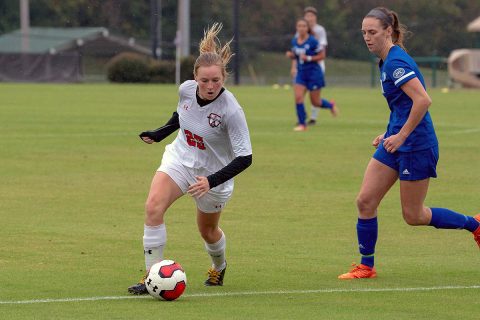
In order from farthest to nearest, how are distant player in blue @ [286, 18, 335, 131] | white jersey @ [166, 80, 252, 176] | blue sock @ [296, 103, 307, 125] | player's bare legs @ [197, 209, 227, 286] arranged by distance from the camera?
distant player in blue @ [286, 18, 335, 131] → blue sock @ [296, 103, 307, 125] → player's bare legs @ [197, 209, 227, 286] → white jersey @ [166, 80, 252, 176]

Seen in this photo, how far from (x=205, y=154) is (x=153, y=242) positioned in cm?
72

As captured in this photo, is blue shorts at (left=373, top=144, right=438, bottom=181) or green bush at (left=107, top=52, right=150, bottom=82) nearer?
blue shorts at (left=373, top=144, right=438, bottom=181)

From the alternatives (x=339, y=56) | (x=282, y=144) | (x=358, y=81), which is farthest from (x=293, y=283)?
(x=339, y=56)

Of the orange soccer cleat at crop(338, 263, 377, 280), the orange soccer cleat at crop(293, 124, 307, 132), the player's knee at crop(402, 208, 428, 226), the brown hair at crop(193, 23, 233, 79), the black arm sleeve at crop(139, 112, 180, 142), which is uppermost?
A: the brown hair at crop(193, 23, 233, 79)

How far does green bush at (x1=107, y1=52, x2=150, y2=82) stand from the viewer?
51.4m

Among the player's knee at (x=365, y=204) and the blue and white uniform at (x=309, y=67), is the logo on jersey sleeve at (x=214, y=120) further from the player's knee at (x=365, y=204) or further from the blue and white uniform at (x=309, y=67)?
the blue and white uniform at (x=309, y=67)

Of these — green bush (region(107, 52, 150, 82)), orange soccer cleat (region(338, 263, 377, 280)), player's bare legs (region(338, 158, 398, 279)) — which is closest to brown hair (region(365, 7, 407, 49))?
player's bare legs (region(338, 158, 398, 279))

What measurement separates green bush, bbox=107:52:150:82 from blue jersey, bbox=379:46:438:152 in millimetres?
43387

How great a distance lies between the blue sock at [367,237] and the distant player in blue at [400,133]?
0.07ft

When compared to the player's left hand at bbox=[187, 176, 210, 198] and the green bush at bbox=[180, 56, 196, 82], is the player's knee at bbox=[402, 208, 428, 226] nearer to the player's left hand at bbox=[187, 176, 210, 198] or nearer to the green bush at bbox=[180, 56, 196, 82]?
Result: the player's left hand at bbox=[187, 176, 210, 198]

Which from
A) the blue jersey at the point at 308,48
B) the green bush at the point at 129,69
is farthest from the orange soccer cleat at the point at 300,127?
the green bush at the point at 129,69

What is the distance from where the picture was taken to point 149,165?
16859 mm

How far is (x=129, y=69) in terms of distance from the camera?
51.7 metres

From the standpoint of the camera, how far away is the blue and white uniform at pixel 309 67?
23.3 m
